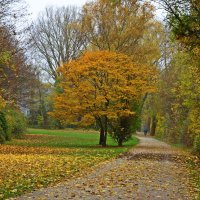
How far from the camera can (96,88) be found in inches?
1115

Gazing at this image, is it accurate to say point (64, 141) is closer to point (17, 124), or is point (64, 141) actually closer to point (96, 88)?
point (17, 124)

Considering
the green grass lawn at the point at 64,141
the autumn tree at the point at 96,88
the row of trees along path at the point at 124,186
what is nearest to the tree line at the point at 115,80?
the autumn tree at the point at 96,88

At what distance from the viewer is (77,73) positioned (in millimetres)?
27984

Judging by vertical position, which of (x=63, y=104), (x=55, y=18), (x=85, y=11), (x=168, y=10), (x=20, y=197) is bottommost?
(x=20, y=197)

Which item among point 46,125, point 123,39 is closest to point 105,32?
point 123,39

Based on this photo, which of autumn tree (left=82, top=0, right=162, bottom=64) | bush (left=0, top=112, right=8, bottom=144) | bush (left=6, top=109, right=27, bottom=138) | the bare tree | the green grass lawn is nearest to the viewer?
the green grass lawn

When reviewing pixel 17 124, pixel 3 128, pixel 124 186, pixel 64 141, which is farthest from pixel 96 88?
pixel 124 186

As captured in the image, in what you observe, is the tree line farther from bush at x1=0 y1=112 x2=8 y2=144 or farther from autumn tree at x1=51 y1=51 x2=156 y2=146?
bush at x1=0 y1=112 x2=8 y2=144

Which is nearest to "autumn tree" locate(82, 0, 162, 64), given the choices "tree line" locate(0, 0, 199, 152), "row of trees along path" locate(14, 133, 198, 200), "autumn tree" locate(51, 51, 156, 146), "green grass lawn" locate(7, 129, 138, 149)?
"tree line" locate(0, 0, 199, 152)

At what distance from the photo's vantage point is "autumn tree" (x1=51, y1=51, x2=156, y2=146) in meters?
27.8

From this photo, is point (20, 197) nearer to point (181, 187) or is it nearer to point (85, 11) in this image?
point (181, 187)

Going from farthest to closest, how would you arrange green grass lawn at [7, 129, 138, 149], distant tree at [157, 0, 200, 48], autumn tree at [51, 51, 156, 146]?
green grass lawn at [7, 129, 138, 149] → autumn tree at [51, 51, 156, 146] → distant tree at [157, 0, 200, 48]

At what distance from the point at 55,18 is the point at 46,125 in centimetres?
1786

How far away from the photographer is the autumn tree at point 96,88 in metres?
27.8
